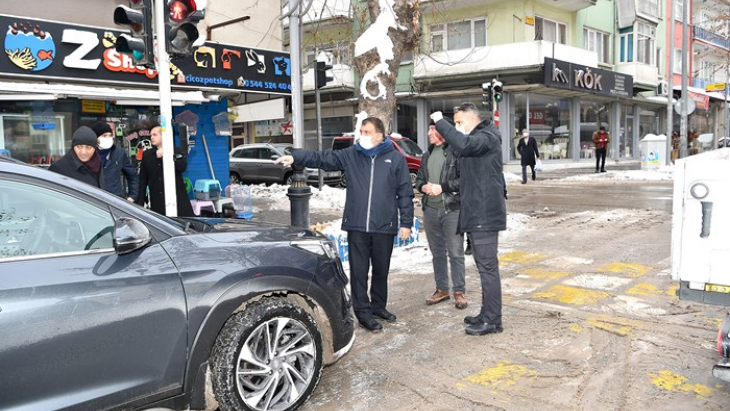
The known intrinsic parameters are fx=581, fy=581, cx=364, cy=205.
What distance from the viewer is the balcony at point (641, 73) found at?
29.5 m

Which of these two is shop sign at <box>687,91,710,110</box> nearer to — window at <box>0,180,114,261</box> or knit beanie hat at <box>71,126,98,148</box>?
knit beanie hat at <box>71,126,98,148</box>

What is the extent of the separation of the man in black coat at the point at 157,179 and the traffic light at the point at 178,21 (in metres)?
0.91

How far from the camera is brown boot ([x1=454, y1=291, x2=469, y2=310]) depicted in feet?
18.2

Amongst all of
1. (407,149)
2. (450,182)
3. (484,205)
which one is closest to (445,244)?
(450,182)

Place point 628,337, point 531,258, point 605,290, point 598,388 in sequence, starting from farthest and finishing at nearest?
point 531,258 → point 605,290 → point 628,337 → point 598,388

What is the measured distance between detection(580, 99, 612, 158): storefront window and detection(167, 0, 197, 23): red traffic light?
81.6ft

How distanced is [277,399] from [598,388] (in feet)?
6.65

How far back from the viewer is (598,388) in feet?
12.2

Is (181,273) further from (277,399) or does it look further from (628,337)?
(628,337)

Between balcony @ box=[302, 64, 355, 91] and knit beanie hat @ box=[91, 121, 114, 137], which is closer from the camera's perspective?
knit beanie hat @ box=[91, 121, 114, 137]

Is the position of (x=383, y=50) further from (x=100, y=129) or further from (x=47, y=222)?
(x=47, y=222)

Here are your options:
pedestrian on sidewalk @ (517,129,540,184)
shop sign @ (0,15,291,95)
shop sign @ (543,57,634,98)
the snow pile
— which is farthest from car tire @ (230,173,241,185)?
shop sign @ (543,57,634,98)

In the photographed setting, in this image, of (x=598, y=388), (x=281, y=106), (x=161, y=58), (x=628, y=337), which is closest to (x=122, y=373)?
(x=598, y=388)

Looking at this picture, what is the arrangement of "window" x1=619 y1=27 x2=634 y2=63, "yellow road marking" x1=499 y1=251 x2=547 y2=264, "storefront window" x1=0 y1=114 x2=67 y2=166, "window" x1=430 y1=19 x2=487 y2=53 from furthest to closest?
"window" x1=619 y1=27 x2=634 y2=63 → "window" x1=430 y1=19 x2=487 y2=53 → "storefront window" x1=0 y1=114 x2=67 y2=166 → "yellow road marking" x1=499 y1=251 x2=547 y2=264
